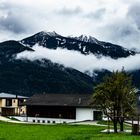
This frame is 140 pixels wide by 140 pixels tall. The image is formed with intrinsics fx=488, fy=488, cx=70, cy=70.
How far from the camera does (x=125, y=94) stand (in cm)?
5741

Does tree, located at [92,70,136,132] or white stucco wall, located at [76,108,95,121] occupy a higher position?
tree, located at [92,70,136,132]

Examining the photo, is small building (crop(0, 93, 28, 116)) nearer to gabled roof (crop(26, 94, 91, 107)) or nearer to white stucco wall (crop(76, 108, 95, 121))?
gabled roof (crop(26, 94, 91, 107))

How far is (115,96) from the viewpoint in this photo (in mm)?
57219

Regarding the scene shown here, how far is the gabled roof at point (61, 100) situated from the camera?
118m

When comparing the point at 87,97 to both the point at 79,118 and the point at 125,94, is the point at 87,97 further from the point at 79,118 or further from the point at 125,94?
the point at 125,94

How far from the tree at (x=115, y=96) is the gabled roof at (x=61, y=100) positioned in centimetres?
5728

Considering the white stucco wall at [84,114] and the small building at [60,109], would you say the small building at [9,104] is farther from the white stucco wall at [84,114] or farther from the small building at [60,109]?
the white stucco wall at [84,114]

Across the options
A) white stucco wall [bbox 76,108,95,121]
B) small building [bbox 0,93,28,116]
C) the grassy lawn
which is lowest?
the grassy lawn

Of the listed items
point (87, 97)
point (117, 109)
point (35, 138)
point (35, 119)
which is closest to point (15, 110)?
point (35, 119)

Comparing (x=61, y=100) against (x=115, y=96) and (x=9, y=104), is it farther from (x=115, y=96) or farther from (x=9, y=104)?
(x=115, y=96)

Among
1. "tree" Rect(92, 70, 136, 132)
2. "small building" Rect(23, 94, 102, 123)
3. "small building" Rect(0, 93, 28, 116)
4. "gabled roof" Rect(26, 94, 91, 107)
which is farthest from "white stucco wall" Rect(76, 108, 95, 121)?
"tree" Rect(92, 70, 136, 132)

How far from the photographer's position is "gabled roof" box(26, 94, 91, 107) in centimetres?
11819

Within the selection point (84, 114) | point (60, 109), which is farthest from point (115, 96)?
point (60, 109)

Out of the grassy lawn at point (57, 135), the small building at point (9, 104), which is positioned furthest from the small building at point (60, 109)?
the grassy lawn at point (57, 135)
